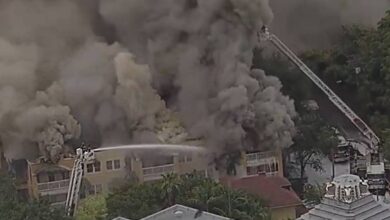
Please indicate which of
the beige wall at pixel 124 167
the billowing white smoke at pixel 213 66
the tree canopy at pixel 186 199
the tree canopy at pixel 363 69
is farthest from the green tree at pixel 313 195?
the tree canopy at pixel 363 69

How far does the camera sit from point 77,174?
2011cm

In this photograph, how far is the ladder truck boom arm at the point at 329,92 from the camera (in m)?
22.2

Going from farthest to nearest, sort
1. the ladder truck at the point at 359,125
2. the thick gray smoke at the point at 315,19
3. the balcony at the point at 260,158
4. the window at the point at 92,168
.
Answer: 1. the thick gray smoke at the point at 315,19
2. the balcony at the point at 260,158
3. the window at the point at 92,168
4. the ladder truck at the point at 359,125

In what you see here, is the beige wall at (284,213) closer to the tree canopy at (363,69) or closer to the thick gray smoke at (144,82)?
the thick gray smoke at (144,82)

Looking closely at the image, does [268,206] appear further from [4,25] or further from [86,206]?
[4,25]

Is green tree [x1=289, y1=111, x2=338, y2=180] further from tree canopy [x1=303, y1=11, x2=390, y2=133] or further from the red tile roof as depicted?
the red tile roof

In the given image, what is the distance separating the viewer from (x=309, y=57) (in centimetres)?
2569

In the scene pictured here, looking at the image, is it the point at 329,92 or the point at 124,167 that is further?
the point at 329,92

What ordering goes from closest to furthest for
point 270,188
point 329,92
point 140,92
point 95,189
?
point 270,188 → point 95,189 → point 140,92 → point 329,92

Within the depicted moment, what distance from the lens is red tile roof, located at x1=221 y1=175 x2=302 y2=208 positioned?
61.1 ft

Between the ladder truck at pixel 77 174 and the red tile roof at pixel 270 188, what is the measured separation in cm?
262

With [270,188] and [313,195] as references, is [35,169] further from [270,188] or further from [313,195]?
[313,195]

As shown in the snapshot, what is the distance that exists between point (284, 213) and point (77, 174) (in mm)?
4057

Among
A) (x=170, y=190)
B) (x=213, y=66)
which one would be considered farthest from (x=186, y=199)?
(x=213, y=66)
